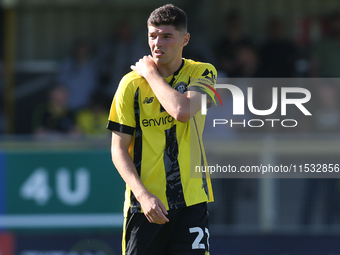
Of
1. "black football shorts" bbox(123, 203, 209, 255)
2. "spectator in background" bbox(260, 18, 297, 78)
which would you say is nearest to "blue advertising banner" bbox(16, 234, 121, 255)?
"spectator in background" bbox(260, 18, 297, 78)

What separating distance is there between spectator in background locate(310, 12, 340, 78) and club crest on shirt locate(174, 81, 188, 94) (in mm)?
5017

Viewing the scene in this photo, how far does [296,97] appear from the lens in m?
7.10

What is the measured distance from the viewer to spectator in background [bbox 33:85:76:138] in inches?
290

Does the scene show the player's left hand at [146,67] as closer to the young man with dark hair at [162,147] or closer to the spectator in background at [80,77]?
the young man with dark hair at [162,147]

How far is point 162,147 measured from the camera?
338 centimetres

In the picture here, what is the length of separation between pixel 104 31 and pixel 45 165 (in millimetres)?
3343

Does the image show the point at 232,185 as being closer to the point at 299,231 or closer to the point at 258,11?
the point at 299,231

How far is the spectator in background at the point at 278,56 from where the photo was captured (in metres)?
7.77

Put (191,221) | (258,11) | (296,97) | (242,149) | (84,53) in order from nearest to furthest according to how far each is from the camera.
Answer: (191,221) < (242,149) < (296,97) < (84,53) < (258,11)

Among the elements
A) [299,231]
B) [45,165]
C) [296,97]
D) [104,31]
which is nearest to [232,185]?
[299,231]

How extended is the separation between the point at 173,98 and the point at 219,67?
4.88m

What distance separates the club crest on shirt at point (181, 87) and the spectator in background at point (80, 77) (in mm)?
4767
